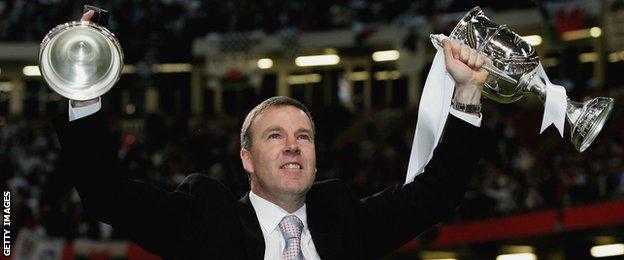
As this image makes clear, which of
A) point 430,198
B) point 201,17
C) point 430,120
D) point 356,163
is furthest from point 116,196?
point 201,17

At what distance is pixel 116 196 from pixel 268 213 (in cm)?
56

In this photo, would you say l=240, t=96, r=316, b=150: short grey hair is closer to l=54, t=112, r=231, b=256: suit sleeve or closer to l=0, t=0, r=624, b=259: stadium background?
l=54, t=112, r=231, b=256: suit sleeve

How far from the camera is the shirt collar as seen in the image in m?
3.74

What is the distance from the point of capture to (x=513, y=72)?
4051 mm

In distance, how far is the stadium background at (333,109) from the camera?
47.2 ft

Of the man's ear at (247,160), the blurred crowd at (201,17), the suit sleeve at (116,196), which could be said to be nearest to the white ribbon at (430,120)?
the man's ear at (247,160)

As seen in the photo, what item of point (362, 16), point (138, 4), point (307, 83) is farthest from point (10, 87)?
point (362, 16)

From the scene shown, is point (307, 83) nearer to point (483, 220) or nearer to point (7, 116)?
point (7, 116)

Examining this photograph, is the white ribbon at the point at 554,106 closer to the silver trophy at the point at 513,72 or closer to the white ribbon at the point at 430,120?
the silver trophy at the point at 513,72

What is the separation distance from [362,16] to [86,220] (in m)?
14.1

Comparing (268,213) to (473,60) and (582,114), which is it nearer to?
(473,60)

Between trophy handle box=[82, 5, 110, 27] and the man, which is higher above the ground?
trophy handle box=[82, 5, 110, 27]

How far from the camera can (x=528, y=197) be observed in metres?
14.8

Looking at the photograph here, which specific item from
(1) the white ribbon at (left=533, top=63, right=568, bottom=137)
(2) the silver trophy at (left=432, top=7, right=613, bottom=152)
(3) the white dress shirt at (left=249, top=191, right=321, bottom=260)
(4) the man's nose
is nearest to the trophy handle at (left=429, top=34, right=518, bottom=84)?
(2) the silver trophy at (left=432, top=7, right=613, bottom=152)
